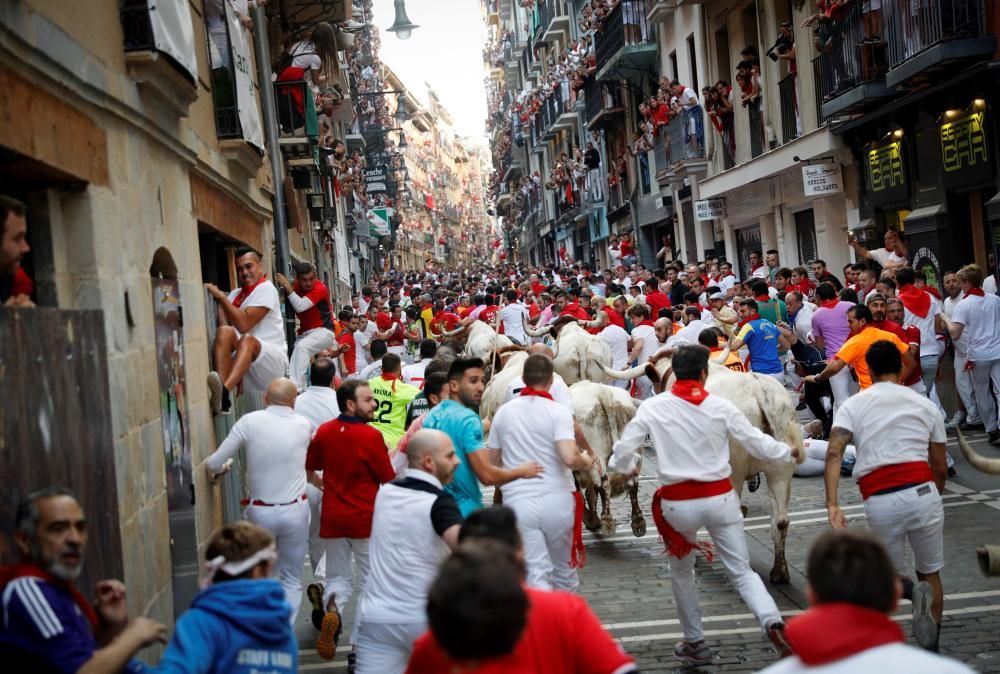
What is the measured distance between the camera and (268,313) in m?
Answer: 10.6

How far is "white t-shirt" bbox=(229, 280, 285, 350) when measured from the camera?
10.4m

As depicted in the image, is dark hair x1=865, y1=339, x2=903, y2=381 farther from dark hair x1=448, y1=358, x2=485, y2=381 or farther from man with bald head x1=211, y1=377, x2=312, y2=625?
man with bald head x1=211, y1=377, x2=312, y2=625

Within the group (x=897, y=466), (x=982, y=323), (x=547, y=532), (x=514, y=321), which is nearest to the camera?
(x=897, y=466)

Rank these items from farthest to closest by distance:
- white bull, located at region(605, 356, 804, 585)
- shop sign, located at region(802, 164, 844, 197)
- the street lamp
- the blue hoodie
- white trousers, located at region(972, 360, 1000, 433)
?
the street lamp < shop sign, located at region(802, 164, 844, 197) < white trousers, located at region(972, 360, 1000, 433) < white bull, located at region(605, 356, 804, 585) < the blue hoodie

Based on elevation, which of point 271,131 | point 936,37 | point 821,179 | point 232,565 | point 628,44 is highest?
point 628,44

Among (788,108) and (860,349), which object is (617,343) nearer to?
(860,349)

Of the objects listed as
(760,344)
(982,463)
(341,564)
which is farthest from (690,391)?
(760,344)

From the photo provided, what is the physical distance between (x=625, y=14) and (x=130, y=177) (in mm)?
28861

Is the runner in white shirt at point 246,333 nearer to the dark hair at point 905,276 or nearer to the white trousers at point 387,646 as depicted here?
the white trousers at point 387,646

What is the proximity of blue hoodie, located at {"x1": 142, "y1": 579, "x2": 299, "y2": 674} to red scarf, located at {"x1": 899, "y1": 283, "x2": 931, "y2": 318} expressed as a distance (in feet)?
32.7

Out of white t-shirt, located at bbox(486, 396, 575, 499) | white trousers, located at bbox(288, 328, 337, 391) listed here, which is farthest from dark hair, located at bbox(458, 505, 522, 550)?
white trousers, located at bbox(288, 328, 337, 391)

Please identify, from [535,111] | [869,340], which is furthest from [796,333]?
[535,111]

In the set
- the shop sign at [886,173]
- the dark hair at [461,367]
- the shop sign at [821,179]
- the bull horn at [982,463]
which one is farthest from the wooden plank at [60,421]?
the shop sign at [821,179]

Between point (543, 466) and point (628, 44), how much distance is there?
29200mm
